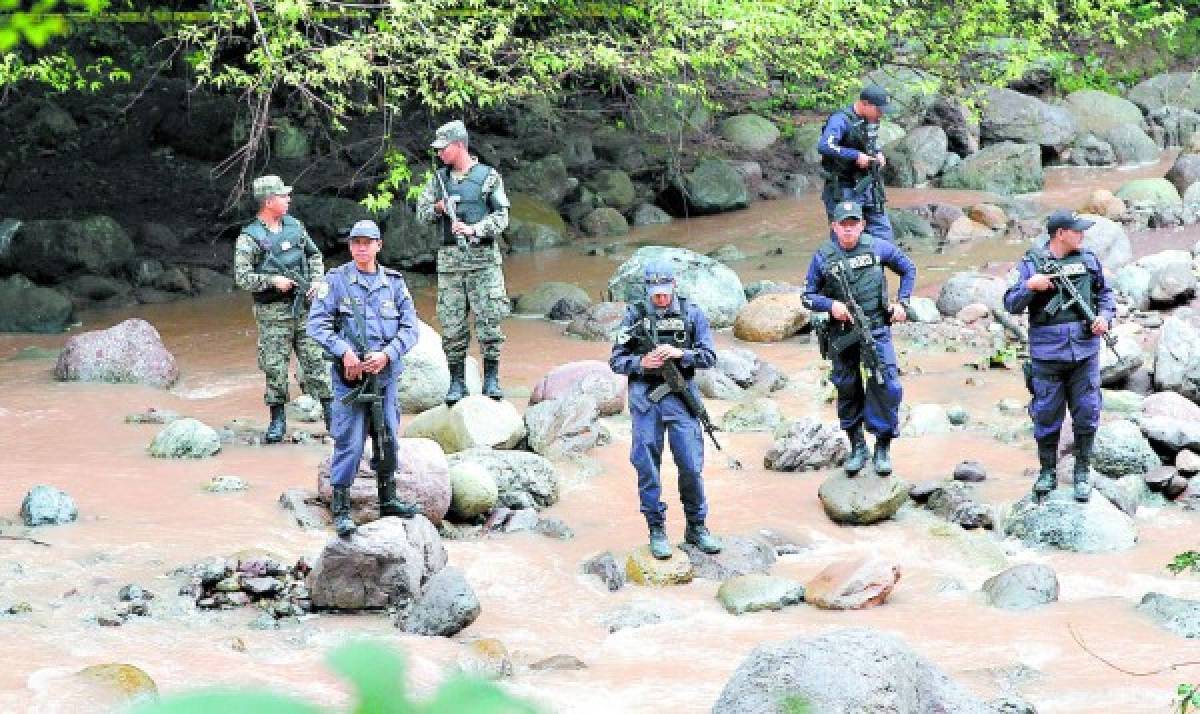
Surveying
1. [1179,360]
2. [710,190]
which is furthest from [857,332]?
[710,190]

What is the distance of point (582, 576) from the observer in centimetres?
844

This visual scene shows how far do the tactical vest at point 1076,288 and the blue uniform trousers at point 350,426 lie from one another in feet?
12.7

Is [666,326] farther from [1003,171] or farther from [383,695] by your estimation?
[1003,171]

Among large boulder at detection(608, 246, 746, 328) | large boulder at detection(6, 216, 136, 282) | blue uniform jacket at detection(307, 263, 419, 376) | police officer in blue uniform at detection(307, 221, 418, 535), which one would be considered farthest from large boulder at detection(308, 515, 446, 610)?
large boulder at detection(6, 216, 136, 282)

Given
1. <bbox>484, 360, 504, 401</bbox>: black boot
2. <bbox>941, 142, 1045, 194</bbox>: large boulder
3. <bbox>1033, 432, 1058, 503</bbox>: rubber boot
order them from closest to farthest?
1. <bbox>1033, 432, 1058, 503</bbox>: rubber boot
2. <bbox>484, 360, 504, 401</bbox>: black boot
3. <bbox>941, 142, 1045, 194</bbox>: large boulder

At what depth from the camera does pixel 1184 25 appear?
2969cm

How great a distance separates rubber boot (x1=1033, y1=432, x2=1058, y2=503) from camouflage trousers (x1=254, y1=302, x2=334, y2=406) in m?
4.80

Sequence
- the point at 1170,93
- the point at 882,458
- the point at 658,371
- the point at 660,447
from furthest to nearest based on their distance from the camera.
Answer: the point at 1170,93 → the point at 882,458 → the point at 660,447 → the point at 658,371

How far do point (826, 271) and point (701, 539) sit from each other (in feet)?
6.17

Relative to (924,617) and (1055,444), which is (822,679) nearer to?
(924,617)

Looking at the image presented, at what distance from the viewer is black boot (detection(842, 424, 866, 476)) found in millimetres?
9516

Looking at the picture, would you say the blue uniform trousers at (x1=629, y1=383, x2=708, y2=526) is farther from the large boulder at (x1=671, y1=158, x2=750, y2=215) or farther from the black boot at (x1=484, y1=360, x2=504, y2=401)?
the large boulder at (x1=671, y1=158, x2=750, y2=215)

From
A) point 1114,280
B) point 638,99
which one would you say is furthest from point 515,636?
point 638,99

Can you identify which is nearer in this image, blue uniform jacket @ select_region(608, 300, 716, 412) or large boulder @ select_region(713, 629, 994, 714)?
large boulder @ select_region(713, 629, 994, 714)
